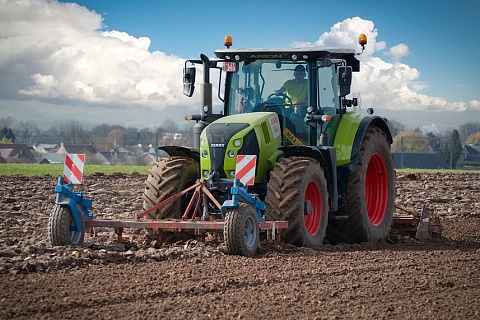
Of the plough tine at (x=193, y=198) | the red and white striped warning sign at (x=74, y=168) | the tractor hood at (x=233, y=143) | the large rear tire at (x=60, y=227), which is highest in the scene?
the tractor hood at (x=233, y=143)

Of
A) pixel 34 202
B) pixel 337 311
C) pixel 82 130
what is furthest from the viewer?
pixel 82 130

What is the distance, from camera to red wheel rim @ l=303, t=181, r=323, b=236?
33.3 feet

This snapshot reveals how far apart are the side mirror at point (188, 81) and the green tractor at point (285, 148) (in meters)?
0.01

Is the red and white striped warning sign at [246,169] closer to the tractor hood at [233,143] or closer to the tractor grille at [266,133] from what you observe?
the tractor hood at [233,143]

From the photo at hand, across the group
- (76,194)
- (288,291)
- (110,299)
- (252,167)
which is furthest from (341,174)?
(110,299)

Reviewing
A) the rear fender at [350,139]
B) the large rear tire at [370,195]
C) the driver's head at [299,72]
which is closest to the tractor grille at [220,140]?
the driver's head at [299,72]

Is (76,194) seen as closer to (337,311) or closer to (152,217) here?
(152,217)

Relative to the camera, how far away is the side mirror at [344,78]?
1030 cm

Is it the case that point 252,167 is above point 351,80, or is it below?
below

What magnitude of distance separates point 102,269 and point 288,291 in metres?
1.93

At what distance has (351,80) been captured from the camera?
10.3 metres

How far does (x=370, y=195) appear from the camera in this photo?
40.6 ft

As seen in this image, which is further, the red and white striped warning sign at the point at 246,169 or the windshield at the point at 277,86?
the windshield at the point at 277,86

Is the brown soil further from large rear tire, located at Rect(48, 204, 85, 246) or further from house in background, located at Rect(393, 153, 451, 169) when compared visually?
house in background, located at Rect(393, 153, 451, 169)
